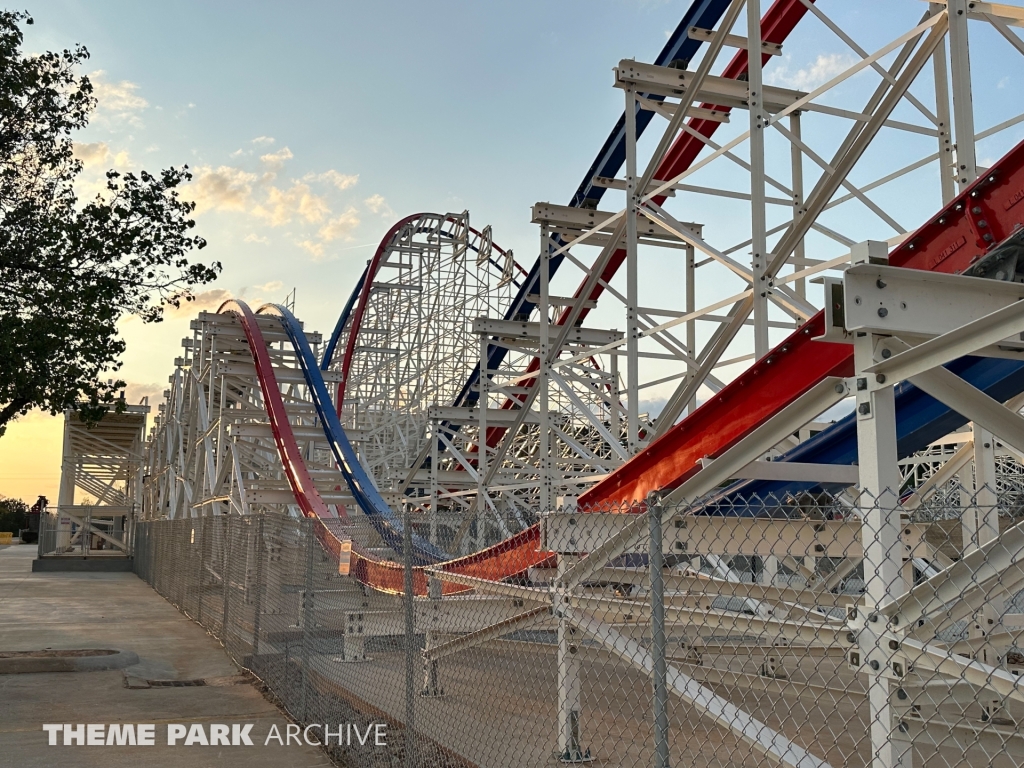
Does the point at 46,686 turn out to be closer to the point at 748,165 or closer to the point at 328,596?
the point at 328,596

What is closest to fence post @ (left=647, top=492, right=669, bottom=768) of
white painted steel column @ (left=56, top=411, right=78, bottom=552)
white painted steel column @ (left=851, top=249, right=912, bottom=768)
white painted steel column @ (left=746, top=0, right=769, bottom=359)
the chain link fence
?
the chain link fence

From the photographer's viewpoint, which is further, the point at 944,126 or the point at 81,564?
the point at 81,564

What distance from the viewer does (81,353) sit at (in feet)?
28.4

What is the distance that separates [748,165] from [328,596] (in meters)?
5.05

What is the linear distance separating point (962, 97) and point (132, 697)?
24.1ft

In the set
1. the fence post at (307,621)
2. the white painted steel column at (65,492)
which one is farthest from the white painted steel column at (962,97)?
the white painted steel column at (65,492)

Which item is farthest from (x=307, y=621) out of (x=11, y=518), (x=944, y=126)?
(x=11, y=518)

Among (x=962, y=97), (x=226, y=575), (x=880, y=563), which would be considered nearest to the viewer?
(x=880, y=563)

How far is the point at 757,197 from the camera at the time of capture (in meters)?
8.05

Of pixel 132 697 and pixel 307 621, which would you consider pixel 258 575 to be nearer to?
pixel 132 697

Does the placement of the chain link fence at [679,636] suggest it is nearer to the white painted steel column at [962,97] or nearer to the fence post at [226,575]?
the fence post at [226,575]

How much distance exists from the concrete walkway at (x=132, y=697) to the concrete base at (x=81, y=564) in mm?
13338

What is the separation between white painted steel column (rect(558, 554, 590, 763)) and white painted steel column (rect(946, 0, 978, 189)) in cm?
349

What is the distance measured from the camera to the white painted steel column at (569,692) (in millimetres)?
5163
